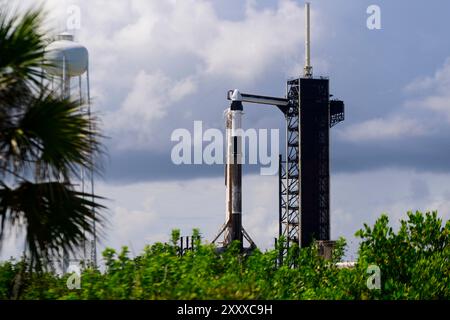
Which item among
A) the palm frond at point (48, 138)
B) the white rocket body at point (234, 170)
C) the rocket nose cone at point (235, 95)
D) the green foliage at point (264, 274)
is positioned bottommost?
the green foliage at point (264, 274)

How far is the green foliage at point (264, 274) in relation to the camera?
18516mm

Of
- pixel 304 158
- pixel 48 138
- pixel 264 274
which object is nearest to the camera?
pixel 48 138

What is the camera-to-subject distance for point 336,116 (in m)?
104

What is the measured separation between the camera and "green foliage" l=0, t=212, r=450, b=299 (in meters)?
18.5

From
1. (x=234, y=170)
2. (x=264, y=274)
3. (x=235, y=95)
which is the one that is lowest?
(x=264, y=274)

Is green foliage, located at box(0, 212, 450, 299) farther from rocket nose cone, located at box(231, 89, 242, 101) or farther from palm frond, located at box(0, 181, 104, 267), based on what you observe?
rocket nose cone, located at box(231, 89, 242, 101)

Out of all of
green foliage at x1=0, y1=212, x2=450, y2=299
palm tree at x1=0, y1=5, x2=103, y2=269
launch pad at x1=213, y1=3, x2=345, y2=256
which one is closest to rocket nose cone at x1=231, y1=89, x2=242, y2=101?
launch pad at x1=213, y1=3, x2=345, y2=256

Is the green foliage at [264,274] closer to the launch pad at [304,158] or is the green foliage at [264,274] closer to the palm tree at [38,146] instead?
the palm tree at [38,146]

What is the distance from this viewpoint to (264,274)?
25844 mm

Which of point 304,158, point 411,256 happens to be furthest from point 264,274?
point 304,158

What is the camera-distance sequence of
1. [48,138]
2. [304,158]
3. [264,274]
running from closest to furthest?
[48,138] < [264,274] < [304,158]

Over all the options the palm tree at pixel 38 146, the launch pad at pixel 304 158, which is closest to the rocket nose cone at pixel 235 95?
the launch pad at pixel 304 158

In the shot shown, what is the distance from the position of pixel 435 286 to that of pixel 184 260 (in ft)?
28.0

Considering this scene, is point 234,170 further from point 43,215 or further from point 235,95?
point 43,215
